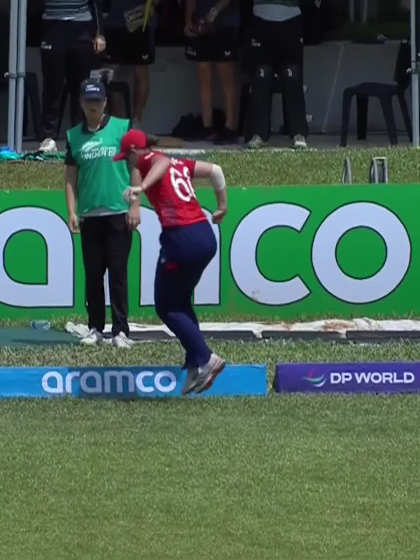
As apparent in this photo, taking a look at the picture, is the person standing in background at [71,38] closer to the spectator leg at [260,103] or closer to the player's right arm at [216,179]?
the spectator leg at [260,103]

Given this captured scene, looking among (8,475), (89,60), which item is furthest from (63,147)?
(8,475)

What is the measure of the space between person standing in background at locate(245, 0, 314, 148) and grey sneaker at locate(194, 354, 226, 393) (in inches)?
299

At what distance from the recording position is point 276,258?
1426 cm

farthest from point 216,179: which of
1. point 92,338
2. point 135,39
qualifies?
point 135,39

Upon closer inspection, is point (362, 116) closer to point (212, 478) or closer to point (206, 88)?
point (206, 88)

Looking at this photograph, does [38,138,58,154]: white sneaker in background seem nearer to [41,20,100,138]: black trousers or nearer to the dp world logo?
[41,20,100,138]: black trousers

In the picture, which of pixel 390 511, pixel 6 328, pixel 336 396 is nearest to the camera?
pixel 390 511

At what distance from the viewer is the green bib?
12781 mm

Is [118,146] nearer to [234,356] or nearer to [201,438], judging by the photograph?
[234,356]

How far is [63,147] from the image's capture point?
19047mm

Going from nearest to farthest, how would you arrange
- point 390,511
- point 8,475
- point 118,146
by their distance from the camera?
point 390,511, point 8,475, point 118,146

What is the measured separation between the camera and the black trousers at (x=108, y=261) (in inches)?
508

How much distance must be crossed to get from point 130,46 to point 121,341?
279 inches

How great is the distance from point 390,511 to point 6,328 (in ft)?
18.1
